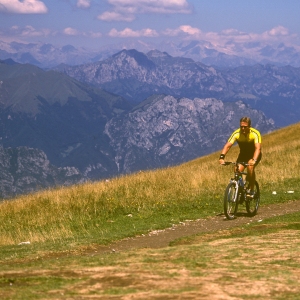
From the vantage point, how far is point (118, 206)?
16391 millimetres

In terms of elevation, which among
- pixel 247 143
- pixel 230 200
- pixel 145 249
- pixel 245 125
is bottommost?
pixel 145 249

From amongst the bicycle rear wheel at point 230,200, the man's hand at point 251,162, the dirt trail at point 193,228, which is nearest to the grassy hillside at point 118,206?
the dirt trail at point 193,228

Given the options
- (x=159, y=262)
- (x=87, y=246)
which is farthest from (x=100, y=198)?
(x=159, y=262)

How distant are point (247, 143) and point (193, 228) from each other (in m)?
2.20

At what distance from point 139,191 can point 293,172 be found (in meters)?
6.68

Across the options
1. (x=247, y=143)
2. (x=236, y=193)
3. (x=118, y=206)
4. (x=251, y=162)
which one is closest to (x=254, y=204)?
(x=236, y=193)

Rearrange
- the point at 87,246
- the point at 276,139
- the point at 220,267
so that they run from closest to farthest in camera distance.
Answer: the point at 220,267 → the point at 87,246 → the point at 276,139

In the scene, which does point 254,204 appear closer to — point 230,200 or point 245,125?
point 230,200

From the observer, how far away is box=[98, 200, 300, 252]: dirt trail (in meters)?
10.8

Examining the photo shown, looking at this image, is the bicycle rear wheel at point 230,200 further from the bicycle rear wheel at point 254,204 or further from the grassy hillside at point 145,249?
the grassy hillside at point 145,249

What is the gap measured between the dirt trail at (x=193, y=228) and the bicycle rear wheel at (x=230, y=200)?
0.51ft

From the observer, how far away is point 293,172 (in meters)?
22.1

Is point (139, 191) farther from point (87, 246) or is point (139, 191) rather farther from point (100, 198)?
point (87, 246)

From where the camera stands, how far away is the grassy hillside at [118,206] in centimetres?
1341
